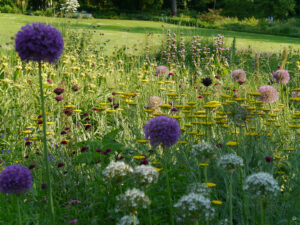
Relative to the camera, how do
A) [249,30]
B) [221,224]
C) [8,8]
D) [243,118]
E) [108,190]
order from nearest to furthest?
[221,224], [108,190], [243,118], [249,30], [8,8]

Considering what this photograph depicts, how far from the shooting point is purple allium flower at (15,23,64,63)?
174 cm

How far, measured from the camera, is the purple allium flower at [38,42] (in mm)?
1742

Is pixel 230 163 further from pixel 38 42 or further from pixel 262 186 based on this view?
pixel 38 42

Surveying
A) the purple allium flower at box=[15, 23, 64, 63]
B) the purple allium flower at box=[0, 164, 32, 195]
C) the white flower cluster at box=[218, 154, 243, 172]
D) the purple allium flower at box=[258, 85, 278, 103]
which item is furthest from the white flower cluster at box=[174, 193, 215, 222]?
the purple allium flower at box=[258, 85, 278, 103]

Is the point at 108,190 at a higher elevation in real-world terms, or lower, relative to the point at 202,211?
lower

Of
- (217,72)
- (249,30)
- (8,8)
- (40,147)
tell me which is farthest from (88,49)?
(8,8)

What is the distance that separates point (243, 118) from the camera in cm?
266

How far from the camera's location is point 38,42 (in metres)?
1.74

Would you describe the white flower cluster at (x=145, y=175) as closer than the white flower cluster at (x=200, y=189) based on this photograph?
Yes

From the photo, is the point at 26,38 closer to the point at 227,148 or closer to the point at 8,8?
the point at 227,148

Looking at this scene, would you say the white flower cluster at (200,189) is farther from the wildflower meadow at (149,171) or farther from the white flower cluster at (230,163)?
the white flower cluster at (230,163)

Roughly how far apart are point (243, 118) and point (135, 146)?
3.77 feet

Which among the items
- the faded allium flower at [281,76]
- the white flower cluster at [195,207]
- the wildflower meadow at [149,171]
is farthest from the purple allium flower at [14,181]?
the faded allium flower at [281,76]

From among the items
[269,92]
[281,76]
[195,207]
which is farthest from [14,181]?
[281,76]
